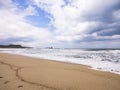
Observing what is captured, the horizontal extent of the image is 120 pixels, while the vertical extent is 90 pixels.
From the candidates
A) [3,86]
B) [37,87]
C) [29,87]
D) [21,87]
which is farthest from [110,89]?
[3,86]

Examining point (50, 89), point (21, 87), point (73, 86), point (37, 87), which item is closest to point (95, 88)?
point (73, 86)

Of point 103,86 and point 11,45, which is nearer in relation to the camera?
point 103,86

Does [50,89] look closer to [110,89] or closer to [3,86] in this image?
[3,86]

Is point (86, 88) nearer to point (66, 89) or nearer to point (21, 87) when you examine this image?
point (66, 89)

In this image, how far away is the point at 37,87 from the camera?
3730 mm

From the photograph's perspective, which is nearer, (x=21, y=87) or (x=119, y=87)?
(x=21, y=87)

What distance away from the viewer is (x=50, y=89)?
12.0ft

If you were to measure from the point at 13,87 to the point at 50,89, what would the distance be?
3.55 feet

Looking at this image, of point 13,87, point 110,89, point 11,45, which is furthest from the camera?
point 11,45

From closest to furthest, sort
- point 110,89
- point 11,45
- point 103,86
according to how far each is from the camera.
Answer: point 110,89 < point 103,86 < point 11,45

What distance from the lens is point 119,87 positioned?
4148 millimetres

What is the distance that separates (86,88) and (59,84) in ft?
2.87

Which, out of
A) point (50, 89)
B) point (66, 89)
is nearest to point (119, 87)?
point (66, 89)

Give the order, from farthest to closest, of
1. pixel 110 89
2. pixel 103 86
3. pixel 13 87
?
pixel 103 86 → pixel 110 89 → pixel 13 87
